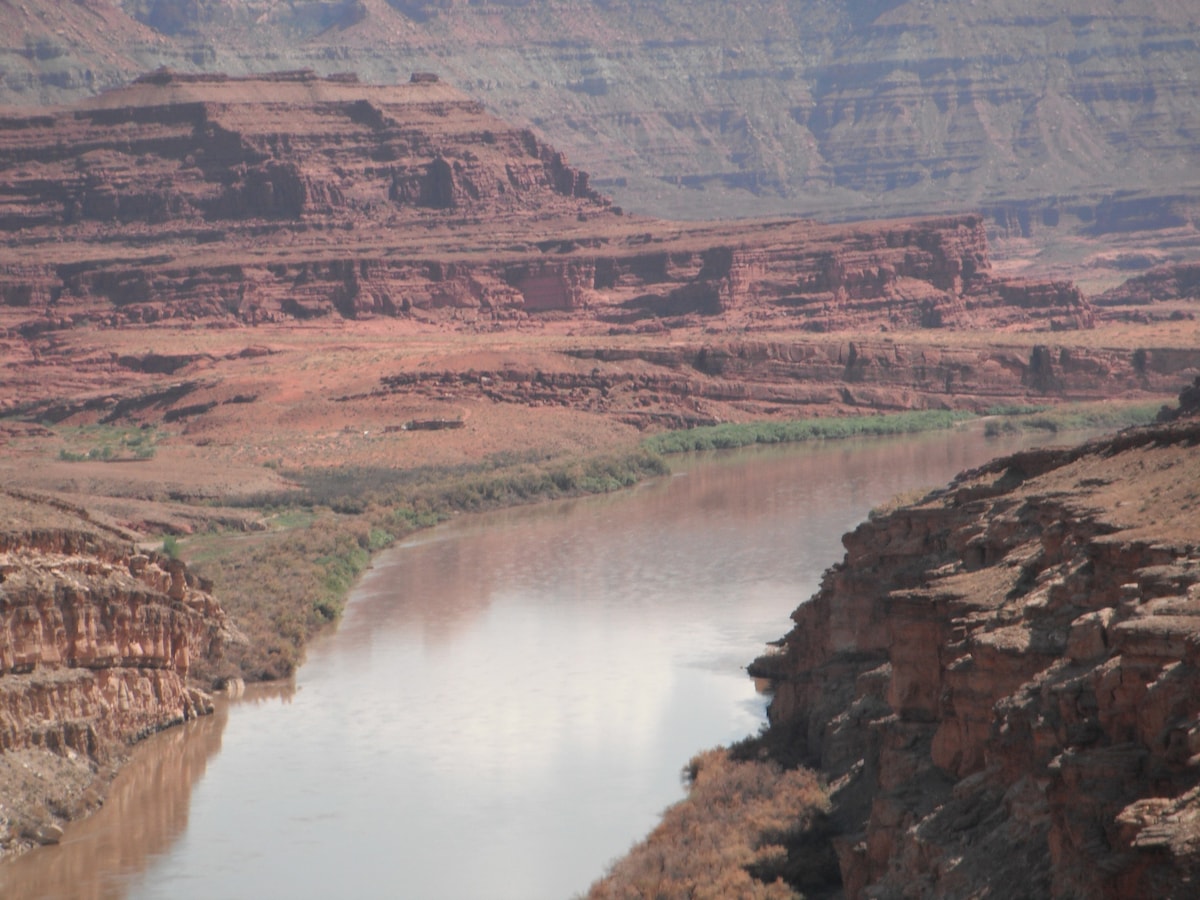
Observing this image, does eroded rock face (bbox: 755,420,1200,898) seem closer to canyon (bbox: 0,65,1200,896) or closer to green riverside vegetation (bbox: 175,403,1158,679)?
canyon (bbox: 0,65,1200,896)

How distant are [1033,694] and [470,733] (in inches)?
649

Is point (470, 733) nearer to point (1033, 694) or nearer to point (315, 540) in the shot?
point (1033, 694)

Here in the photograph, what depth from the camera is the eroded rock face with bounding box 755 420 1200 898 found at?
577 inches

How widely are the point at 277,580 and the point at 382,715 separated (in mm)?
11131

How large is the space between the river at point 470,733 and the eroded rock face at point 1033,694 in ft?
12.9

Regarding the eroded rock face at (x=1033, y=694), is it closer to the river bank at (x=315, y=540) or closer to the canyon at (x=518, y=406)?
the canyon at (x=518, y=406)

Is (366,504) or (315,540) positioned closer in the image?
(315,540)

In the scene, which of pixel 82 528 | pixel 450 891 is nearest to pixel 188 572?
pixel 82 528

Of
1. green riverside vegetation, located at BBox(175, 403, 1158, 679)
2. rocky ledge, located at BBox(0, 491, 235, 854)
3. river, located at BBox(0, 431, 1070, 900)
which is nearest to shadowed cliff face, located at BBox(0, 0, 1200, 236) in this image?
green riverside vegetation, located at BBox(175, 403, 1158, 679)

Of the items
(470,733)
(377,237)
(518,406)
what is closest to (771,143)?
(377,237)

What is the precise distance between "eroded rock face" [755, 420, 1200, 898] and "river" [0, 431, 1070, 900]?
12.9ft

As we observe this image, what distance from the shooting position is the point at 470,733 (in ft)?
107

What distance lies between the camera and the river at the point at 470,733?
2642cm

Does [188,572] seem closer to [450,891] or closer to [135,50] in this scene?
[450,891]
